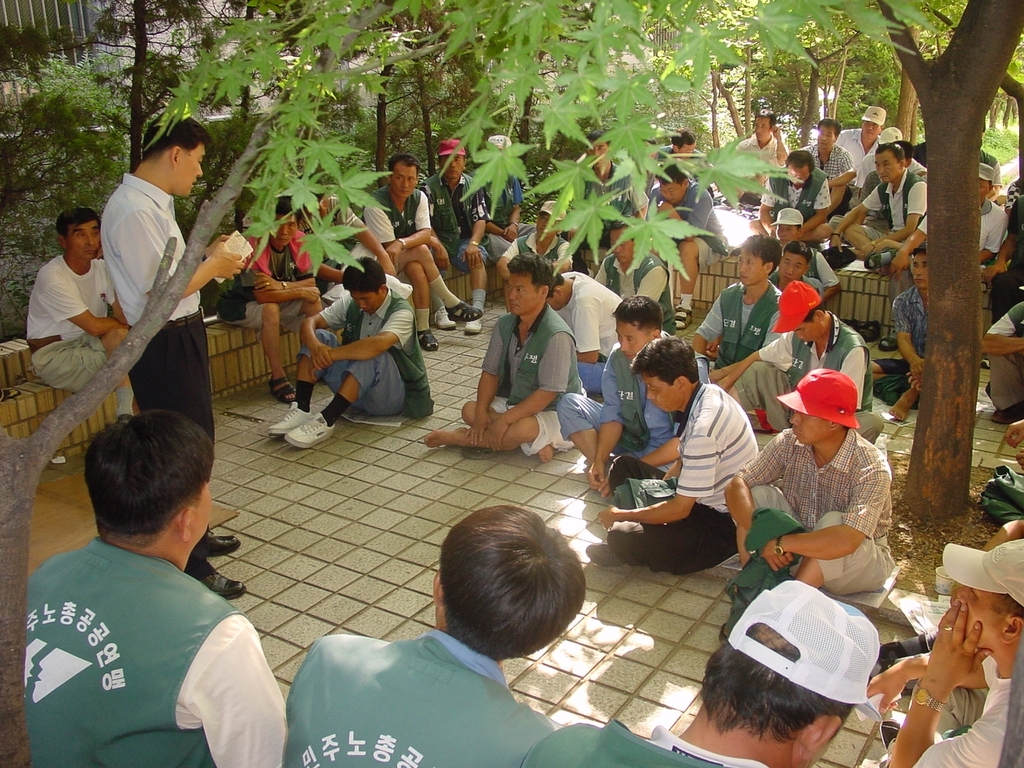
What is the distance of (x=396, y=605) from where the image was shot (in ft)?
14.4

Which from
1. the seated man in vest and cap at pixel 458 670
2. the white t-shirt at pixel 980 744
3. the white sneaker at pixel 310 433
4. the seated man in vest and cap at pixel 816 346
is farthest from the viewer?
the white sneaker at pixel 310 433

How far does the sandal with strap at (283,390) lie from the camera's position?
6980 millimetres

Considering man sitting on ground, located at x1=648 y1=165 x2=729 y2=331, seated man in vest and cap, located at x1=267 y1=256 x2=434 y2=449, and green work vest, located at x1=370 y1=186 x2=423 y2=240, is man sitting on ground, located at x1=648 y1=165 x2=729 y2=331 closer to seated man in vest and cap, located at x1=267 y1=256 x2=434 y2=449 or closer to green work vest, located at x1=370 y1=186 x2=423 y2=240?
green work vest, located at x1=370 y1=186 x2=423 y2=240

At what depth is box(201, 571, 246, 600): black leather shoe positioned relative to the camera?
14.5 ft

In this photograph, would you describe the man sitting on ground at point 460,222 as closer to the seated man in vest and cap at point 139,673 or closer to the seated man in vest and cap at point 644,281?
the seated man in vest and cap at point 644,281

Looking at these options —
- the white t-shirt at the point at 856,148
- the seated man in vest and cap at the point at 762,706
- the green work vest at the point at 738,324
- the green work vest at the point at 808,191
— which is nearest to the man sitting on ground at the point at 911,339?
the green work vest at the point at 738,324

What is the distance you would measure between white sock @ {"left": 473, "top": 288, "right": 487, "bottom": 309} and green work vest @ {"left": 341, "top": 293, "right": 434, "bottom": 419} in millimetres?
2289

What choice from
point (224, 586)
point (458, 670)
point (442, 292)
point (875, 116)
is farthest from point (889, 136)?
point (458, 670)

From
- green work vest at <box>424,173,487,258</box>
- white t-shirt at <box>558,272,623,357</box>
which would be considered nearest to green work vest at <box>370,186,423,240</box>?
green work vest at <box>424,173,487,258</box>

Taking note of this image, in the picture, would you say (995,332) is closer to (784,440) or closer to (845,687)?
(784,440)

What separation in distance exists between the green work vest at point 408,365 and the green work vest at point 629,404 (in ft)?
5.24

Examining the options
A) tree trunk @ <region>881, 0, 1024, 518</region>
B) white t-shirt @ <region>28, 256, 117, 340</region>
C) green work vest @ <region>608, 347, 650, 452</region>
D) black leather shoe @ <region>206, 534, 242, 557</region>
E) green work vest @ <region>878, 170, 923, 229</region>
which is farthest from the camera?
green work vest @ <region>878, 170, 923, 229</region>

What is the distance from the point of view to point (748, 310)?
6480 mm

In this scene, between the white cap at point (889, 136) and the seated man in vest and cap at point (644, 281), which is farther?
the white cap at point (889, 136)
